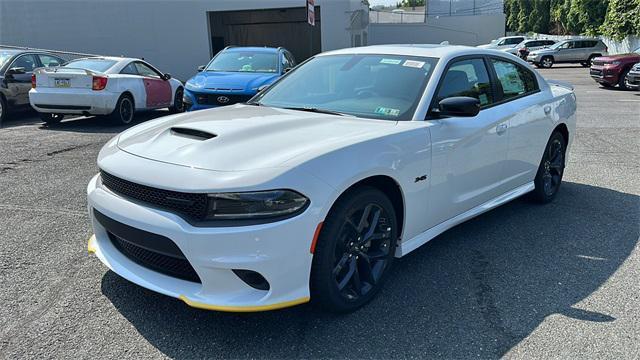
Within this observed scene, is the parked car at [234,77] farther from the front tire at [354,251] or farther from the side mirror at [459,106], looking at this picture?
the front tire at [354,251]

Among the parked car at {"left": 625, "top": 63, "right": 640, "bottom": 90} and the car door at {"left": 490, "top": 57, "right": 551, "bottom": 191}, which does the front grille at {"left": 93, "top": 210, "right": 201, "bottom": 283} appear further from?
the parked car at {"left": 625, "top": 63, "right": 640, "bottom": 90}

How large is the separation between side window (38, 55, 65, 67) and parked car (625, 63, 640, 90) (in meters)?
16.4

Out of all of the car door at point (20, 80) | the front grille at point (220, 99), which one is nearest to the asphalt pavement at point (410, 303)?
the front grille at point (220, 99)

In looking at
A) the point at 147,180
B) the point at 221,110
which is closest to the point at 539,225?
the point at 221,110

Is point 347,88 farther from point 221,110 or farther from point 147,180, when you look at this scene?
point 147,180

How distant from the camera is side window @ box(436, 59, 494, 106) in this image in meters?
3.96

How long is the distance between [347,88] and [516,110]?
1610mm

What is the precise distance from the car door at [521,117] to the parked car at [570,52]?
28.5 meters

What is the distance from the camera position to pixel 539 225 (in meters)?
4.77

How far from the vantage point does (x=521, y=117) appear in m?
4.62

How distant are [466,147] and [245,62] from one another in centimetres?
748

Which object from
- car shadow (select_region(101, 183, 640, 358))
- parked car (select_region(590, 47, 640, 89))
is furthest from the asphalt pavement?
parked car (select_region(590, 47, 640, 89))

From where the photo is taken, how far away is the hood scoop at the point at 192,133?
320 cm

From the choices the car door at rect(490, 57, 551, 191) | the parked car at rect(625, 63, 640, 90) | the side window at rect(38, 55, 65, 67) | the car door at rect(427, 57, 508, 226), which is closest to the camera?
the car door at rect(427, 57, 508, 226)
